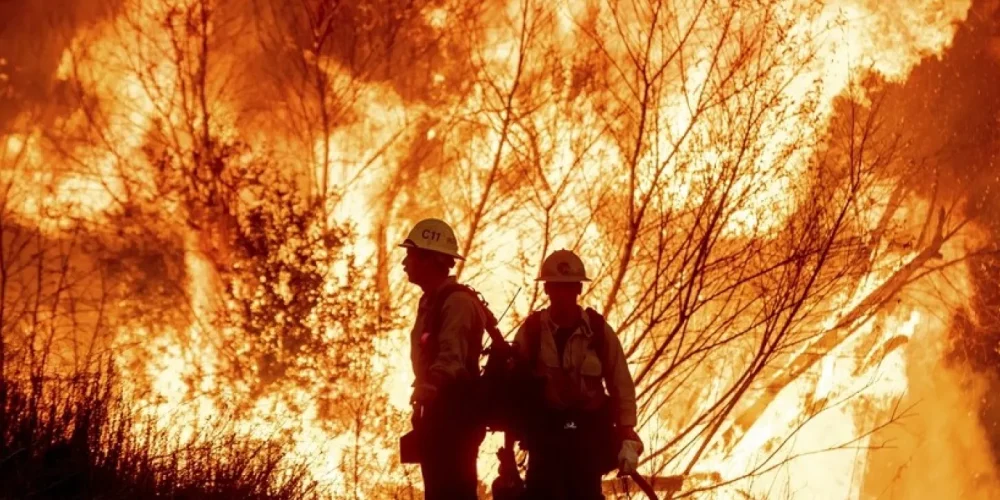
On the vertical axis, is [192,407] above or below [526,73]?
below

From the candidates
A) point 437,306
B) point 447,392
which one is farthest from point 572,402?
point 437,306

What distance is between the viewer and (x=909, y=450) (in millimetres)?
17266

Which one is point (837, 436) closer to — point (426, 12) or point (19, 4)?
point (426, 12)

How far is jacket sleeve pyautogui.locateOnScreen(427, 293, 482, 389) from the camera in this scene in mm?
5824

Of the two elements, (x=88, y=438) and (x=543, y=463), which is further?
(x=88, y=438)

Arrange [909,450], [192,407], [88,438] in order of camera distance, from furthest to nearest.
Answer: [909,450] → [192,407] → [88,438]

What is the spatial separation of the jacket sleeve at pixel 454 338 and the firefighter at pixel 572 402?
0.41 m

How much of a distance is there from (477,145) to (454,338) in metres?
7.52

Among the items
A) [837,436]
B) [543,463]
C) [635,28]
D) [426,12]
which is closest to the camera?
[543,463]

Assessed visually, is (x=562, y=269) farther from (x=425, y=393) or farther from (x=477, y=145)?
(x=477, y=145)

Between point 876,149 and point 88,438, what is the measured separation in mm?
10121

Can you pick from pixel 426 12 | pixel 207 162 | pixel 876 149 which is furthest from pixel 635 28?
pixel 207 162

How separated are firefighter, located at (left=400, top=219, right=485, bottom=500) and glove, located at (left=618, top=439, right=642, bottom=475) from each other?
71 centimetres

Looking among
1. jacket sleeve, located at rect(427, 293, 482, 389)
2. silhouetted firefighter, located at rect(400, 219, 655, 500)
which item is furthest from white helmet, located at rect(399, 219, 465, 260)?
jacket sleeve, located at rect(427, 293, 482, 389)
